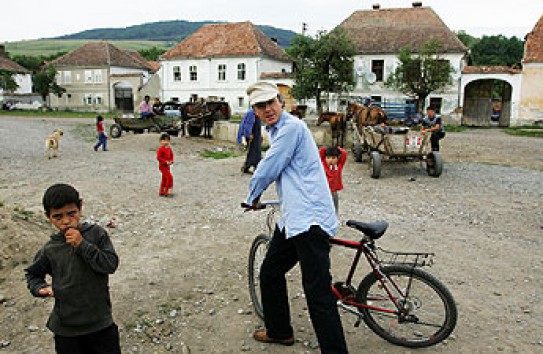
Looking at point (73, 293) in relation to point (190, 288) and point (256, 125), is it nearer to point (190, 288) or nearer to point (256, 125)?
point (190, 288)

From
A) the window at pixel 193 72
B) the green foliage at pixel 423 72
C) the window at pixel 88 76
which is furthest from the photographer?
the window at pixel 88 76

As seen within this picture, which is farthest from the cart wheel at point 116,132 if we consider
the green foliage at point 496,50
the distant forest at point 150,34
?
the distant forest at point 150,34

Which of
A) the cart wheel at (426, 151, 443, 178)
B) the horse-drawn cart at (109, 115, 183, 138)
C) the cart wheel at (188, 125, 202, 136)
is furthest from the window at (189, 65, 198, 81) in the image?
the cart wheel at (426, 151, 443, 178)

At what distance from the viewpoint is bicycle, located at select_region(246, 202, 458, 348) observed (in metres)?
3.21

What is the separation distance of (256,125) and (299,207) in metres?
7.42

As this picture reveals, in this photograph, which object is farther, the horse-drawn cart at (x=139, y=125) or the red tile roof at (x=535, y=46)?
the red tile roof at (x=535, y=46)

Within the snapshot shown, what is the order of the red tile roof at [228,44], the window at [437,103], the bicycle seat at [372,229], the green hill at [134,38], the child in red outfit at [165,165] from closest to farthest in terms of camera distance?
the bicycle seat at [372,229] → the child in red outfit at [165,165] → the window at [437,103] → the red tile roof at [228,44] → the green hill at [134,38]

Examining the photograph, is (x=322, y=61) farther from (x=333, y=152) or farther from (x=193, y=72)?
(x=333, y=152)

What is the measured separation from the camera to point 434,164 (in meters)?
10.3

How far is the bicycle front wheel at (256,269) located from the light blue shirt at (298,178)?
1.03m

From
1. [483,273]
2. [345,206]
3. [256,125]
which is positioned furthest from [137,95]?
[483,273]

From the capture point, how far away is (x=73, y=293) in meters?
2.35

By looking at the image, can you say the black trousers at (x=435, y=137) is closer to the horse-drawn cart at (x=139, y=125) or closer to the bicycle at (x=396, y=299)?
the bicycle at (x=396, y=299)

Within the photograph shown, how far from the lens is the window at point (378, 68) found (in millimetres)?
31906
